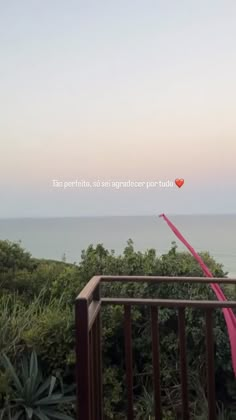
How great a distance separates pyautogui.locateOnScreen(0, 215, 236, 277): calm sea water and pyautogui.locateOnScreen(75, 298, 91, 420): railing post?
6.08 ft

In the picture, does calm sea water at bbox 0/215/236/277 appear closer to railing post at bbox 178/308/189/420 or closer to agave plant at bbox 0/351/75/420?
agave plant at bbox 0/351/75/420

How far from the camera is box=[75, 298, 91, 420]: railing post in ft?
4.27

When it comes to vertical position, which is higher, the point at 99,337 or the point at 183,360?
the point at 99,337

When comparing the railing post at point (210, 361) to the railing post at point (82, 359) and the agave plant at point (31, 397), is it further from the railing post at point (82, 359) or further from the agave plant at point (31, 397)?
the agave plant at point (31, 397)

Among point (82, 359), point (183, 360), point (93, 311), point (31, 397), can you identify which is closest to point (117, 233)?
point (31, 397)

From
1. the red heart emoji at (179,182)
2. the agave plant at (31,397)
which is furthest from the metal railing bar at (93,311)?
the red heart emoji at (179,182)

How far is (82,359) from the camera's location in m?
1.33

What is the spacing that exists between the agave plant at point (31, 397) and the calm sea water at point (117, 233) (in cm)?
115

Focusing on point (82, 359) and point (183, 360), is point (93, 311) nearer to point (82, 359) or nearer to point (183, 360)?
point (82, 359)

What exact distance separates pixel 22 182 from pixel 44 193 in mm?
497

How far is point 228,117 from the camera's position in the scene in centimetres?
462

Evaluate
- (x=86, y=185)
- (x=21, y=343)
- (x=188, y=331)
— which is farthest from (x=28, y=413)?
(x=86, y=185)

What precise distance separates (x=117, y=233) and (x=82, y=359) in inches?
135

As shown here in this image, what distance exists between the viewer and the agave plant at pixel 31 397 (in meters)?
2.22
